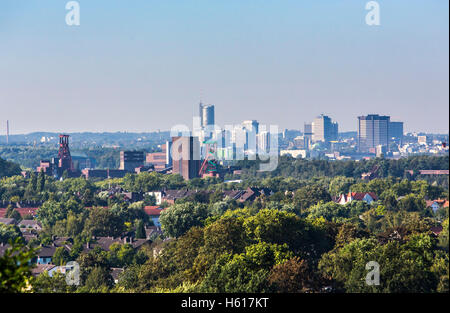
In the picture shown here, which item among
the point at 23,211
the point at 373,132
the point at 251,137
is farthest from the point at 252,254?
the point at 373,132

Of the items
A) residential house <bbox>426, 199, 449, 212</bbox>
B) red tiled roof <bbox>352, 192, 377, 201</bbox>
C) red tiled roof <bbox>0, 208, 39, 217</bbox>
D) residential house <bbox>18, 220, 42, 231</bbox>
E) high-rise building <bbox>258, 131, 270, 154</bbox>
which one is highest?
high-rise building <bbox>258, 131, 270, 154</bbox>

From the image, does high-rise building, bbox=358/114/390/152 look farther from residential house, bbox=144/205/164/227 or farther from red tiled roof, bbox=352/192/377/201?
residential house, bbox=144/205/164/227

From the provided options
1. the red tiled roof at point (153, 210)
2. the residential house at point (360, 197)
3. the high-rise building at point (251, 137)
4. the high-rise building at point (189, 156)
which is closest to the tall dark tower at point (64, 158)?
the high-rise building at point (189, 156)

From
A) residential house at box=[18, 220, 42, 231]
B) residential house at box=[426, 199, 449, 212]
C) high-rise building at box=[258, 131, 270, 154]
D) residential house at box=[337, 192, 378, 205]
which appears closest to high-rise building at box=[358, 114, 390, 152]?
high-rise building at box=[258, 131, 270, 154]

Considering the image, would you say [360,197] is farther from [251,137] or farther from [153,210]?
[251,137]

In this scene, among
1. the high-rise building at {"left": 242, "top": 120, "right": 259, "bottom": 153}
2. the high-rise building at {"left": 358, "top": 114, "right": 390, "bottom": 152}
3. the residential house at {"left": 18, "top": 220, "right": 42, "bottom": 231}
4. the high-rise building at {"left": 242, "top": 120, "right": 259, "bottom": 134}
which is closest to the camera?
the residential house at {"left": 18, "top": 220, "right": 42, "bottom": 231}

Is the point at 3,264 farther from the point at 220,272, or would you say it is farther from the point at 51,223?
the point at 51,223
